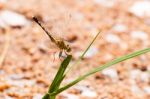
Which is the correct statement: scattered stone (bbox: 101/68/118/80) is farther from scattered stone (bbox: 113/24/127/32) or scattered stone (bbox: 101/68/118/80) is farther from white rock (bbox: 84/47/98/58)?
scattered stone (bbox: 113/24/127/32)

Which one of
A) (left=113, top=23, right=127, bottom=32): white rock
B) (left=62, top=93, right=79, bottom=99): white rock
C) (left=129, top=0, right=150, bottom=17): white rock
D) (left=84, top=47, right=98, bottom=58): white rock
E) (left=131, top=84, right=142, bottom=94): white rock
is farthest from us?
(left=129, top=0, right=150, bottom=17): white rock

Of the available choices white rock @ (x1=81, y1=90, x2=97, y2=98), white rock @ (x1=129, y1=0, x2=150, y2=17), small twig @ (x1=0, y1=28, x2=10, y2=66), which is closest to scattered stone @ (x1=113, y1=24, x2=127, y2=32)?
white rock @ (x1=129, y1=0, x2=150, y2=17)

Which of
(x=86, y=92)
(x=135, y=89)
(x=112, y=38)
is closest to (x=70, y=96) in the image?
(x=86, y=92)

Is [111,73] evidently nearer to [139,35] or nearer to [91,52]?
[91,52]

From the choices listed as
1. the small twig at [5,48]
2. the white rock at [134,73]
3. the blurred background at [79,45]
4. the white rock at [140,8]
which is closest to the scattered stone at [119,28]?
the blurred background at [79,45]

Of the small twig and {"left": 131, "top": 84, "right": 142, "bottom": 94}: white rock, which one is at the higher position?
the small twig

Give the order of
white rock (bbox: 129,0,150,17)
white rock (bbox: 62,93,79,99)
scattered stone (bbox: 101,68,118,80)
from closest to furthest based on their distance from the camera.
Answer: white rock (bbox: 62,93,79,99) → scattered stone (bbox: 101,68,118,80) → white rock (bbox: 129,0,150,17)

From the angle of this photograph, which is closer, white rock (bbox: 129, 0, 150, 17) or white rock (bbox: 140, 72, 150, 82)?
white rock (bbox: 140, 72, 150, 82)

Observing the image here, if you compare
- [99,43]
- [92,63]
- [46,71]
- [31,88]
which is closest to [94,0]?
[99,43]
